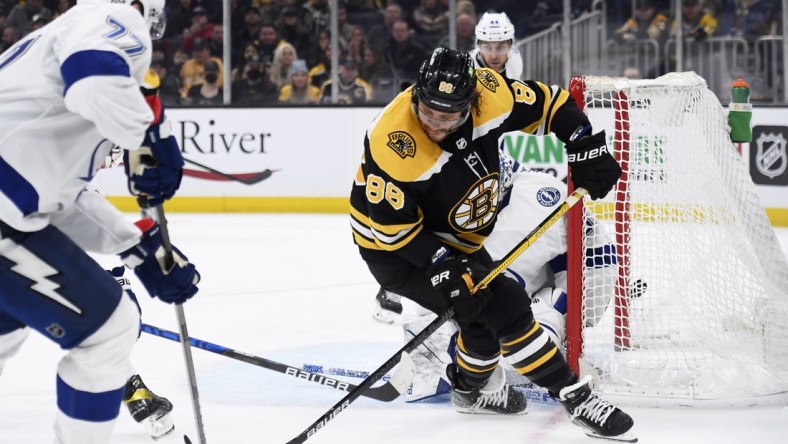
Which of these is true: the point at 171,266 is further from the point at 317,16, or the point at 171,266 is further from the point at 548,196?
the point at 317,16

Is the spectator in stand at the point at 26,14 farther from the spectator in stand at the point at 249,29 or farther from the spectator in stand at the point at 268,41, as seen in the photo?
the spectator in stand at the point at 268,41

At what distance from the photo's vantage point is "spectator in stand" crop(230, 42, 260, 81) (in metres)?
8.00

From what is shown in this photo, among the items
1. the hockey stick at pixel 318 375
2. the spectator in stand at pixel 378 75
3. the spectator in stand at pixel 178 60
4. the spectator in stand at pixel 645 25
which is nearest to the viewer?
the hockey stick at pixel 318 375

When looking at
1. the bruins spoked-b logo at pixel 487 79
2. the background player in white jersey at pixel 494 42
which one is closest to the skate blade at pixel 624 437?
the bruins spoked-b logo at pixel 487 79

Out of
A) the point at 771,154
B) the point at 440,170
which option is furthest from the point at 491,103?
the point at 771,154

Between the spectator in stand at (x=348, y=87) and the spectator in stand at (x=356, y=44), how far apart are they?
0.15 feet

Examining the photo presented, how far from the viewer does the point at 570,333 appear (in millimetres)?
3117

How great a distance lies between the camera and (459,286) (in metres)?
2.51

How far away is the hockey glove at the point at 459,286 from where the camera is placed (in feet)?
8.25

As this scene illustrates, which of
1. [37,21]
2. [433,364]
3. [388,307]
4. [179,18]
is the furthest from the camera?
[37,21]

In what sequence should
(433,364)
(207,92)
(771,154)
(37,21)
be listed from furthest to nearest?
1. (37,21)
2. (207,92)
3. (771,154)
4. (433,364)

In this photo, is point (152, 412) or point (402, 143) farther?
point (152, 412)

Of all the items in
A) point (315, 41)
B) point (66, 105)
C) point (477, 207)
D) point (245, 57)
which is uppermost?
point (66, 105)

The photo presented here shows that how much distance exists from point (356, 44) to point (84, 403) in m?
6.09
